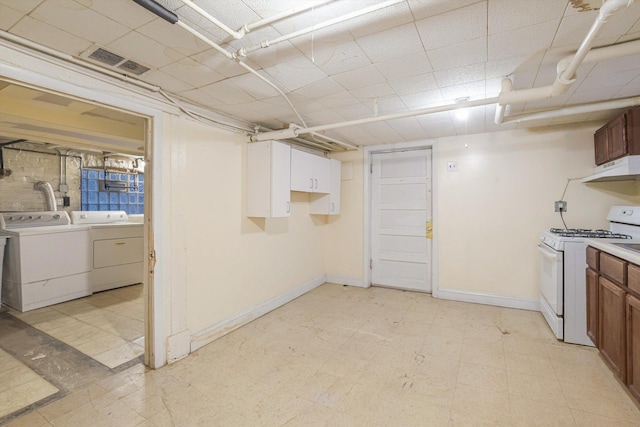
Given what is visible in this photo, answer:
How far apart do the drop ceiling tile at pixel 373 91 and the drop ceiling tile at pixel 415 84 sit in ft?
0.18

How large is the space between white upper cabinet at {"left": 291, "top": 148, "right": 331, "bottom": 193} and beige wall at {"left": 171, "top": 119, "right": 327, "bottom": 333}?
0.58m

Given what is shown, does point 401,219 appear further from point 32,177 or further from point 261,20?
point 32,177

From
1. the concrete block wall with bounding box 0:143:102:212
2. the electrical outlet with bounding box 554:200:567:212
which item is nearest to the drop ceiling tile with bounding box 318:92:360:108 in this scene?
the electrical outlet with bounding box 554:200:567:212

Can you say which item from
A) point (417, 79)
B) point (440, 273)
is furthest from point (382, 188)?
point (417, 79)

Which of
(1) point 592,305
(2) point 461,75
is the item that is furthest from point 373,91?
(1) point 592,305

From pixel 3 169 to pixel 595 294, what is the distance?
7596mm

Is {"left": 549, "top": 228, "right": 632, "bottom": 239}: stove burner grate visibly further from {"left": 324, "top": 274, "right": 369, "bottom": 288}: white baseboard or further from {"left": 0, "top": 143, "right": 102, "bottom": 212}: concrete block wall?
{"left": 0, "top": 143, "right": 102, "bottom": 212}: concrete block wall

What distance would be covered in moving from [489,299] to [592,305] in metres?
1.35

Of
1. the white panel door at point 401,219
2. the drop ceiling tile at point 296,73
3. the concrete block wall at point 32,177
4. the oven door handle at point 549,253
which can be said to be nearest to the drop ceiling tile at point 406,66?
the drop ceiling tile at point 296,73

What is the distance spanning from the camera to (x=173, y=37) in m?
1.57

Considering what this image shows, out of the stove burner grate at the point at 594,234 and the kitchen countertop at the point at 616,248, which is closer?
the kitchen countertop at the point at 616,248

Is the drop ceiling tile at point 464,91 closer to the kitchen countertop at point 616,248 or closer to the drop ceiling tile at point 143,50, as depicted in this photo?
the kitchen countertop at point 616,248

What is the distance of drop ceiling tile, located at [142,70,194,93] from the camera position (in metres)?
2.03

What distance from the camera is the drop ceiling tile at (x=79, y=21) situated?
52.8 inches
